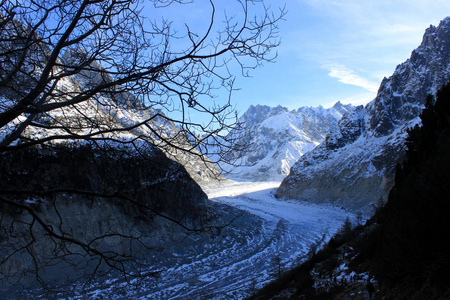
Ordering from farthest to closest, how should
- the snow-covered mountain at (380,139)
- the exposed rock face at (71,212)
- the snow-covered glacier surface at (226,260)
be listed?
the snow-covered mountain at (380,139), the snow-covered glacier surface at (226,260), the exposed rock face at (71,212)

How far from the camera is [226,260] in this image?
33.2 metres

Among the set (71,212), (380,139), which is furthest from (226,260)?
(380,139)

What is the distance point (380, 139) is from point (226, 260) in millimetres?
58343

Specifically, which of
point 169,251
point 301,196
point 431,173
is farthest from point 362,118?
point 431,173

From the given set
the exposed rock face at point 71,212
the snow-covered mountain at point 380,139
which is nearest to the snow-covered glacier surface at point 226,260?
the exposed rock face at point 71,212

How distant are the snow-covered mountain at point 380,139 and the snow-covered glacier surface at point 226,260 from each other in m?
14.0

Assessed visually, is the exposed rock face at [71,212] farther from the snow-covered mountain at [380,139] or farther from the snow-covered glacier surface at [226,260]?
the snow-covered mountain at [380,139]

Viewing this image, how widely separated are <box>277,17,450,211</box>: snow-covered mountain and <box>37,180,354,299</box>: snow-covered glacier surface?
14.0 meters

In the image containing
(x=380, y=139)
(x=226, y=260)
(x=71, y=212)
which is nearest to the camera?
(x=71, y=212)

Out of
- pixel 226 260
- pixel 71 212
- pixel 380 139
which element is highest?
pixel 380 139

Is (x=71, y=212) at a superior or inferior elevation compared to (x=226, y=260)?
superior

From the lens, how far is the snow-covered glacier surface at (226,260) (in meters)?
24.2

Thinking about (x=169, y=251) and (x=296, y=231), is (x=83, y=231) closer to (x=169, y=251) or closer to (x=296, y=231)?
(x=169, y=251)

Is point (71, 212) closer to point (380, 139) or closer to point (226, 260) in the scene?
point (226, 260)
